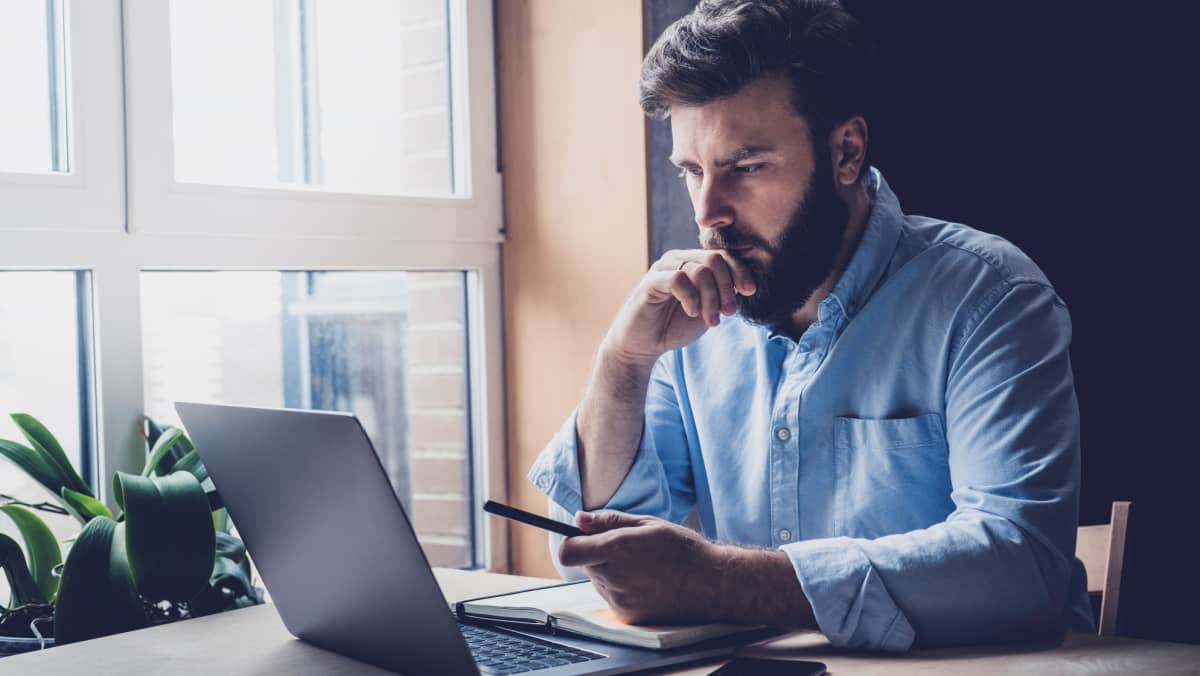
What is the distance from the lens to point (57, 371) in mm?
1822

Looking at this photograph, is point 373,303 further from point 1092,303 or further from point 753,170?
point 1092,303

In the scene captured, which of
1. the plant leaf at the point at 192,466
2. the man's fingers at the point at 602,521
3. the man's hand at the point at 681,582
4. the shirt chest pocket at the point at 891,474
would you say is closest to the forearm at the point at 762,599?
the man's hand at the point at 681,582

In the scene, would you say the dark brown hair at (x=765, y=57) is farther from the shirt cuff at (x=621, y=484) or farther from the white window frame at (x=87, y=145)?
the white window frame at (x=87, y=145)

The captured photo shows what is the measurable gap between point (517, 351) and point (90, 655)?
1.39m

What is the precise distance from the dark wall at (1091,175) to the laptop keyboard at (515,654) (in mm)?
1243

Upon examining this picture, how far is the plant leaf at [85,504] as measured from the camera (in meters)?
1.65

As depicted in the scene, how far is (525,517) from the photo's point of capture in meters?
1.08

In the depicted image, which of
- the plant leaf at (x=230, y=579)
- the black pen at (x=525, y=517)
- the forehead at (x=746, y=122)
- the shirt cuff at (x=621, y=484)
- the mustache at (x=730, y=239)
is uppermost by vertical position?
the forehead at (x=746, y=122)

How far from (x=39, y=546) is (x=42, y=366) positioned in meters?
0.30

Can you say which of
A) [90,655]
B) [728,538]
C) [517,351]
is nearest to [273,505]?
[90,655]

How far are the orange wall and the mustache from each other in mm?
713

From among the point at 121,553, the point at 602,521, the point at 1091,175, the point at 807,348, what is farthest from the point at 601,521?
the point at 1091,175

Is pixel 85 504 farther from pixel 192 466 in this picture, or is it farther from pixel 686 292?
pixel 686 292

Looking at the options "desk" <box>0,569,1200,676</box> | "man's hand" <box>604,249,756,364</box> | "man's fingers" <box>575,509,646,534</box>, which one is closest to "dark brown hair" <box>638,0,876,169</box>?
"man's hand" <box>604,249,756,364</box>
